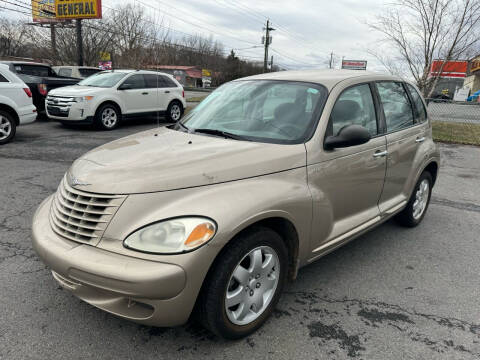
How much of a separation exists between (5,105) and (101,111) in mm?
2659

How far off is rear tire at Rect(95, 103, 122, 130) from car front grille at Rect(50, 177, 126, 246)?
28.3ft

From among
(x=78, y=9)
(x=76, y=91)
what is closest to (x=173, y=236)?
(x=76, y=91)

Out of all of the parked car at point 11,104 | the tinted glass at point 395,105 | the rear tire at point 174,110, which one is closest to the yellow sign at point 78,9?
the rear tire at point 174,110

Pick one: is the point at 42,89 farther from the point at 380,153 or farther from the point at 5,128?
the point at 380,153

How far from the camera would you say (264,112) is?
10.2 ft

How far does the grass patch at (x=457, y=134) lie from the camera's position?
10.9 metres

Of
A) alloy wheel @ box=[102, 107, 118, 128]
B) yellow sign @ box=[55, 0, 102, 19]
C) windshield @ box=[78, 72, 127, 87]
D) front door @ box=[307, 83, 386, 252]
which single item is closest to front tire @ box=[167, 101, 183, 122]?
windshield @ box=[78, 72, 127, 87]

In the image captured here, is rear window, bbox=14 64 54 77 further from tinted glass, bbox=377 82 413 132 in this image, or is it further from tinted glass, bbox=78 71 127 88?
tinted glass, bbox=377 82 413 132

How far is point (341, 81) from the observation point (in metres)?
3.15

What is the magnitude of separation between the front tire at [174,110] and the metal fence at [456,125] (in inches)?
328

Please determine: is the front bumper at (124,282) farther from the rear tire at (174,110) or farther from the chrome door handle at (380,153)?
the rear tire at (174,110)

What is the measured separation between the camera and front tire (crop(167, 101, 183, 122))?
40.7 feet

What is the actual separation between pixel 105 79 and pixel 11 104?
11.1 feet

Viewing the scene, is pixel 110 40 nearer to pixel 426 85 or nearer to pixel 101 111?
pixel 101 111
